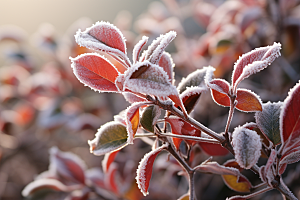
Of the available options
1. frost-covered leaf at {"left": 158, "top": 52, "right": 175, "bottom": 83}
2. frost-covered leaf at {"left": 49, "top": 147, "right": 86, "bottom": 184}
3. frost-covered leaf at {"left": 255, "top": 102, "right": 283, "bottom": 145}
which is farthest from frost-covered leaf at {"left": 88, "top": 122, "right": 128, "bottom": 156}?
frost-covered leaf at {"left": 49, "top": 147, "right": 86, "bottom": 184}

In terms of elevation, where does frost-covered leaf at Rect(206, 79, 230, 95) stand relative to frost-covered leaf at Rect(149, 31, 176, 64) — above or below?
below

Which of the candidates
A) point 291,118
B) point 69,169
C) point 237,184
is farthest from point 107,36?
point 69,169

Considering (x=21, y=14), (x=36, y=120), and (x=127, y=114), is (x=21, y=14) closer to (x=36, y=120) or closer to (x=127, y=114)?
(x=36, y=120)

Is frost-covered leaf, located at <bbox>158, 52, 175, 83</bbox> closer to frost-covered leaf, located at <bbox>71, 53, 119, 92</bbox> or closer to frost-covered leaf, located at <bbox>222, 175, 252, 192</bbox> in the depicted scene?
frost-covered leaf, located at <bbox>71, 53, 119, 92</bbox>

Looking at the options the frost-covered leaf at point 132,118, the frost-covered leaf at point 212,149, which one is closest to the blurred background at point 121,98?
the frost-covered leaf at point 212,149

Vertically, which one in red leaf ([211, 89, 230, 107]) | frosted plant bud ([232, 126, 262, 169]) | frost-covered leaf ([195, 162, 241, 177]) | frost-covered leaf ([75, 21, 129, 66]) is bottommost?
frost-covered leaf ([195, 162, 241, 177])

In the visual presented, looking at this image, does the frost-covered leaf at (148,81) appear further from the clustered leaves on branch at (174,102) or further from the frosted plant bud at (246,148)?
the frosted plant bud at (246,148)
